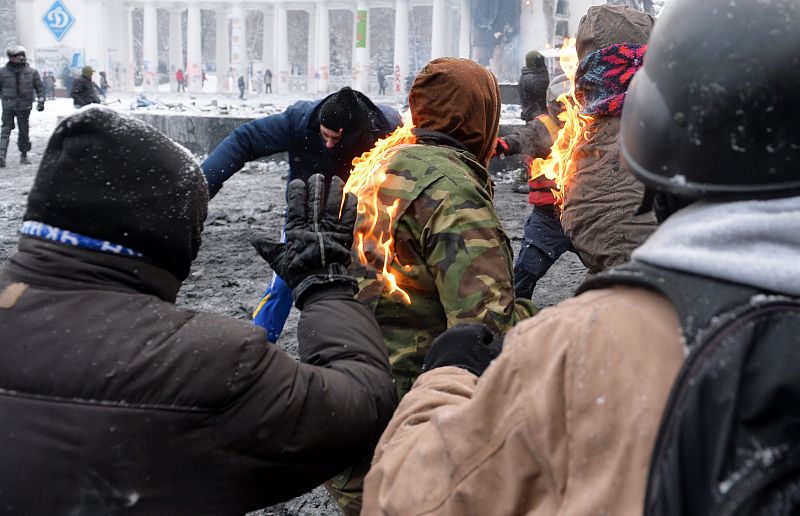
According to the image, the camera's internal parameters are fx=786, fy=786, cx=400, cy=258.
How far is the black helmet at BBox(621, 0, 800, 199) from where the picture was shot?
1043 millimetres

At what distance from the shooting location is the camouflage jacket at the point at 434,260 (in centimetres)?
221

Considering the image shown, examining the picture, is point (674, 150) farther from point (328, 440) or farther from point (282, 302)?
point (282, 302)

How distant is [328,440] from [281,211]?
816 centimetres

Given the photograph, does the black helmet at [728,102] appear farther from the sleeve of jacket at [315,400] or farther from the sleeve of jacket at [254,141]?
the sleeve of jacket at [254,141]

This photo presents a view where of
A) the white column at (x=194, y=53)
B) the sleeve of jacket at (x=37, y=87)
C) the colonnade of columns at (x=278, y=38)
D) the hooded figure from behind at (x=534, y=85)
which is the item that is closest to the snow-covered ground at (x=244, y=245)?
the hooded figure from behind at (x=534, y=85)

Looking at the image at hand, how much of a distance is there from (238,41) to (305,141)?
53.5m

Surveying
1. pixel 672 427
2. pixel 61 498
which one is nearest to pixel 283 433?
pixel 61 498

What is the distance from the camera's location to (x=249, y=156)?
15.5 ft

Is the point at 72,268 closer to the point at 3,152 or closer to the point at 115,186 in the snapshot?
the point at 115,186

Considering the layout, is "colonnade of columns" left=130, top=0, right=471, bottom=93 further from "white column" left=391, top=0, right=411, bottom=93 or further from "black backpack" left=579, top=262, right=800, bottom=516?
"black backpack" left=579, top=262, right=800, bottom=516

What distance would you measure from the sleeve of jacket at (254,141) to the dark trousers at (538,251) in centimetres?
162

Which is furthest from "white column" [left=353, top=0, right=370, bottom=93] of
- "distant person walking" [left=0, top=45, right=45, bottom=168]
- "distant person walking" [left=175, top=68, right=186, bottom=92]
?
"distant person walking" [left=0, top=45, right=45, bottom=168]

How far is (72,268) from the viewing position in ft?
4.65

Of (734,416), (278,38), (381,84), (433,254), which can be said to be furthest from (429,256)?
(278,38)
